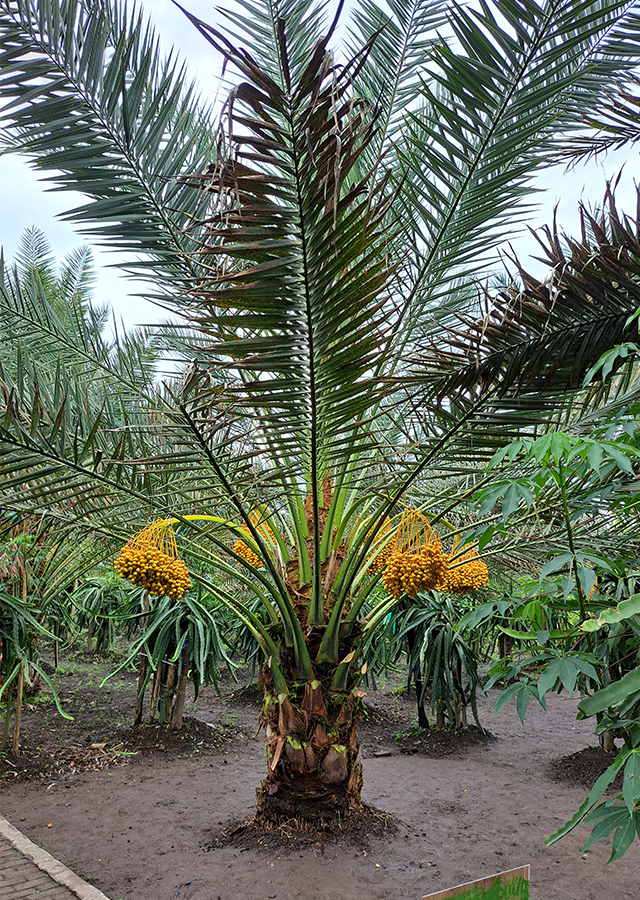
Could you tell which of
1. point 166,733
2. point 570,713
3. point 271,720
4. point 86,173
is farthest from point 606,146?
point 570,713

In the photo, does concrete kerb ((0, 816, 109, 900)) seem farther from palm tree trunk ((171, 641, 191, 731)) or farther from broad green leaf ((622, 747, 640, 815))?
broad green leaf ((622, 747, 640, 815))

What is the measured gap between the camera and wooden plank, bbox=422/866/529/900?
1658 millimetres

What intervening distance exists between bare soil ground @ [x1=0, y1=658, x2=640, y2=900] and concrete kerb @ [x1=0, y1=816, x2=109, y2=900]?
0.10 m

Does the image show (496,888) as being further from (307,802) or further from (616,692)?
(307,802)

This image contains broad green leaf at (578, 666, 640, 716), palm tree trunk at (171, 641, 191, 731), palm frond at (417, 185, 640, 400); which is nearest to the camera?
broad green leaf at (578, 666, 640, 716)

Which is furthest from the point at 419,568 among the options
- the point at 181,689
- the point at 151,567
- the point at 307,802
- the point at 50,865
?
the point at 181,689

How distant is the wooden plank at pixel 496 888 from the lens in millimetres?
1658

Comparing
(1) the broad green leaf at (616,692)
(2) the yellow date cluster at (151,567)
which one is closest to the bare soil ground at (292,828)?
(2) the yellow date cluster at (151,567)

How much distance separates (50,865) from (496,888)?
286 cm

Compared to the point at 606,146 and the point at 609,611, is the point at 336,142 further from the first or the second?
the point at 606,146

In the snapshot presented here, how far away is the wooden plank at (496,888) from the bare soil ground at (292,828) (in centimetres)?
168

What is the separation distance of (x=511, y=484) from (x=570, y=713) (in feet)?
26.2

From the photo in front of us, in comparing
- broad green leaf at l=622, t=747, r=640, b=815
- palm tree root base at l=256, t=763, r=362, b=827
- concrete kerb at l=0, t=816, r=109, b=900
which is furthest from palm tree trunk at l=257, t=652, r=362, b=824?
broad green leaf at l=622, t=747, r=640, b=815

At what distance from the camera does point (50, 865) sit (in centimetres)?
356
